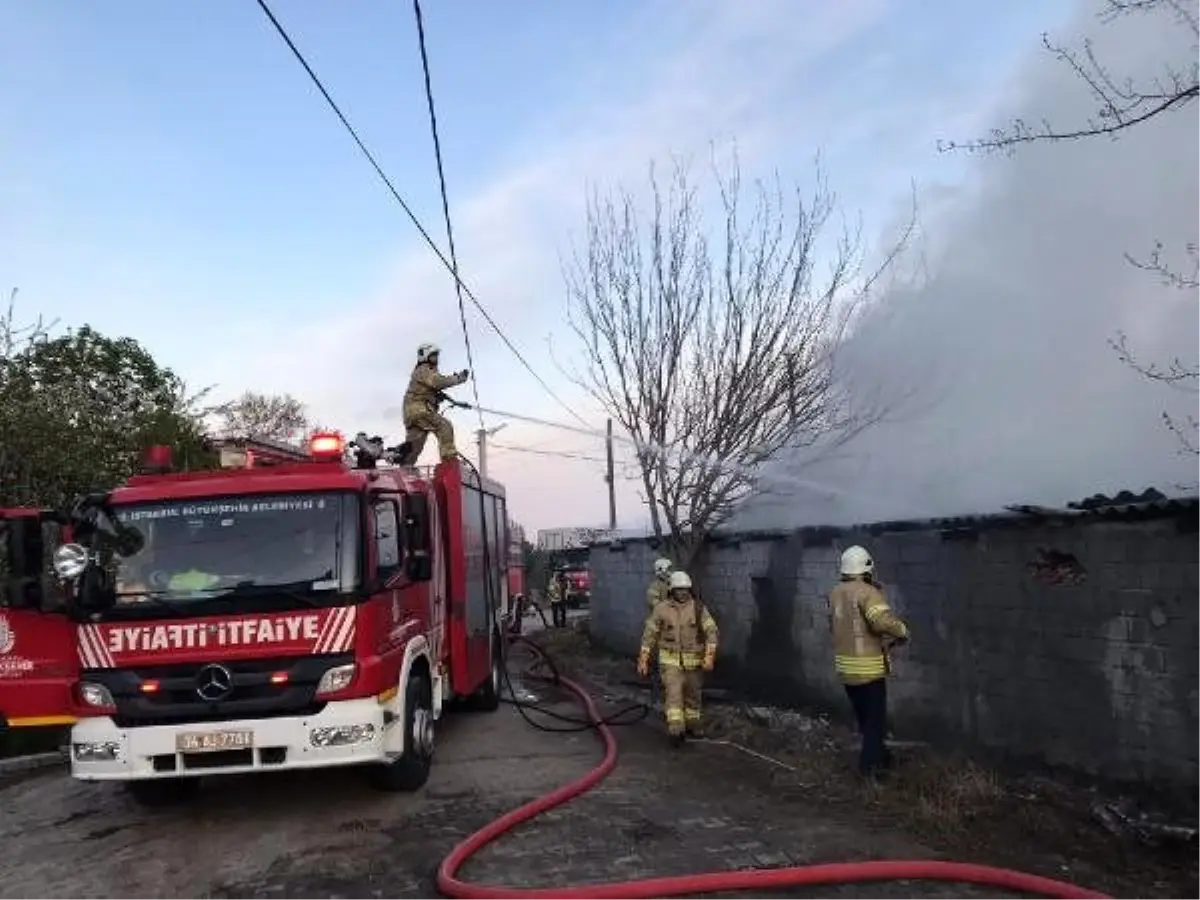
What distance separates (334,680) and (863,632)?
3.30 meters

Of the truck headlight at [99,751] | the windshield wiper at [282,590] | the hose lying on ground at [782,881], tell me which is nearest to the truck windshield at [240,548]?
the windshield wiper at [282,590]

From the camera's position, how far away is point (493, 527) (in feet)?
40.1

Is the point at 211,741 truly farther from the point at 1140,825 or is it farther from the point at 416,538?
the point at 1140,825

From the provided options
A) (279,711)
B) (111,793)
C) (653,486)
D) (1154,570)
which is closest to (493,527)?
(653,486)

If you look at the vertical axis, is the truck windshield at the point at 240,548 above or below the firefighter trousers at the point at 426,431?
below

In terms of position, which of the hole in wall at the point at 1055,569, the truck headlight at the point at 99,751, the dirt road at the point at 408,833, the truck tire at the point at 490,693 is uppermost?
the hole in wall at the point at 1055,569

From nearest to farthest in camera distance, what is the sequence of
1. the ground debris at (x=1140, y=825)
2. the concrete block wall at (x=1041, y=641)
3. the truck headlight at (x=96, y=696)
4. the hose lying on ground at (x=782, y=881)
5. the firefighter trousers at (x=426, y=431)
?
the hose lying on ground at (x=782, y=881) < the ground debris at (x=1140, y=825) < the concrete block wall at (x=1041, y=641) < the truck headlight at (x=96, y=696) < the firefighter trousers at (x=426, y=431)

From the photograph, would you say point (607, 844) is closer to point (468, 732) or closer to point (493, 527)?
point (468, 732)

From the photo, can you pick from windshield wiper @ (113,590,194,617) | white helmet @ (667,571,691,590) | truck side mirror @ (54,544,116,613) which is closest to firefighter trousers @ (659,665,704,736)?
white helmet @ (667,571,691,590)

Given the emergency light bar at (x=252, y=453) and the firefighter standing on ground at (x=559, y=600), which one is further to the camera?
the firefighter standing on ground at (x=559, y=600)

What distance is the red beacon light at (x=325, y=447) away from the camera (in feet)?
25.5

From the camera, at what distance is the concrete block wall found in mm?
5730

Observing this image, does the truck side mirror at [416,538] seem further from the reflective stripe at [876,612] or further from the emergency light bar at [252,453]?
the reflective stripe at [876,612]

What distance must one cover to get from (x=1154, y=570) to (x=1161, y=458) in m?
4.61
